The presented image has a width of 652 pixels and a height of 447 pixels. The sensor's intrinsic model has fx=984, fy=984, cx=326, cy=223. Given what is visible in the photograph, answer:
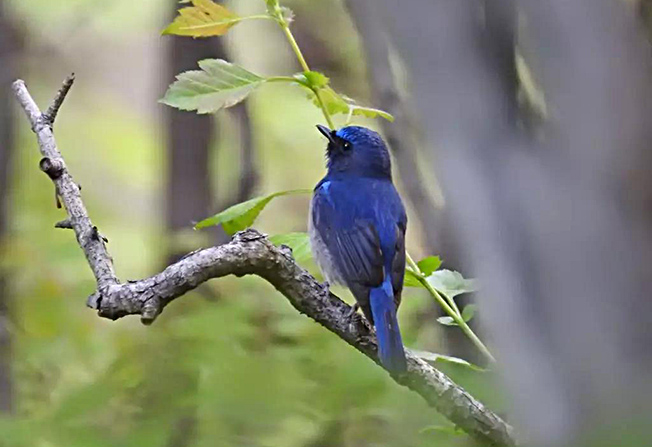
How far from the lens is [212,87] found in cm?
234

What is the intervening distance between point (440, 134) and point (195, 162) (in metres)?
4.41

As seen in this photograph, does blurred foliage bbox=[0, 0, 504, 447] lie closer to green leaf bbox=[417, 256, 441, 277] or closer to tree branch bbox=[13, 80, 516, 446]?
tree branch bbox=[13, 80, 516, 446]

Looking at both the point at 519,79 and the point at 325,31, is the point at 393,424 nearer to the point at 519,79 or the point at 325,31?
the point at 519,79

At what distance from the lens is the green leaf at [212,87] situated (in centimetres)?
231

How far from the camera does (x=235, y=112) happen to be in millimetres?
5570

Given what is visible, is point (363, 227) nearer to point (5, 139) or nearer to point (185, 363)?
point (185, 363)

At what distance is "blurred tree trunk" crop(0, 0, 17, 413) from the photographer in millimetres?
4457

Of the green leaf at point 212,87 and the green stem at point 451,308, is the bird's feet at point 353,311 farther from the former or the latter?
the green leaf at point 212,87

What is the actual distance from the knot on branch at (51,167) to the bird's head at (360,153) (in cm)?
153

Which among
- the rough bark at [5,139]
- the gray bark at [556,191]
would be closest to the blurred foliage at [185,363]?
the rough bark at [5,139]

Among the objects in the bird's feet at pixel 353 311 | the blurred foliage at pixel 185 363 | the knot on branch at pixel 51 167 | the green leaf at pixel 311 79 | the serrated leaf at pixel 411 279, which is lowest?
the blurred foliage at pixel 185 363

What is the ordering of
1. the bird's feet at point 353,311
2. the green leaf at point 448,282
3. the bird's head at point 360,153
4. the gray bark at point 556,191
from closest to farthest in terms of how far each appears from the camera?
the gray bark at point 556,191 → the green leaf at point 448,282 → the bird's feet at point 353,311 → the bird's head at point 360,153

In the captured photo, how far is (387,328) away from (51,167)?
0.95m

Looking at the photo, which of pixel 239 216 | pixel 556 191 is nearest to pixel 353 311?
pixel 239 216
